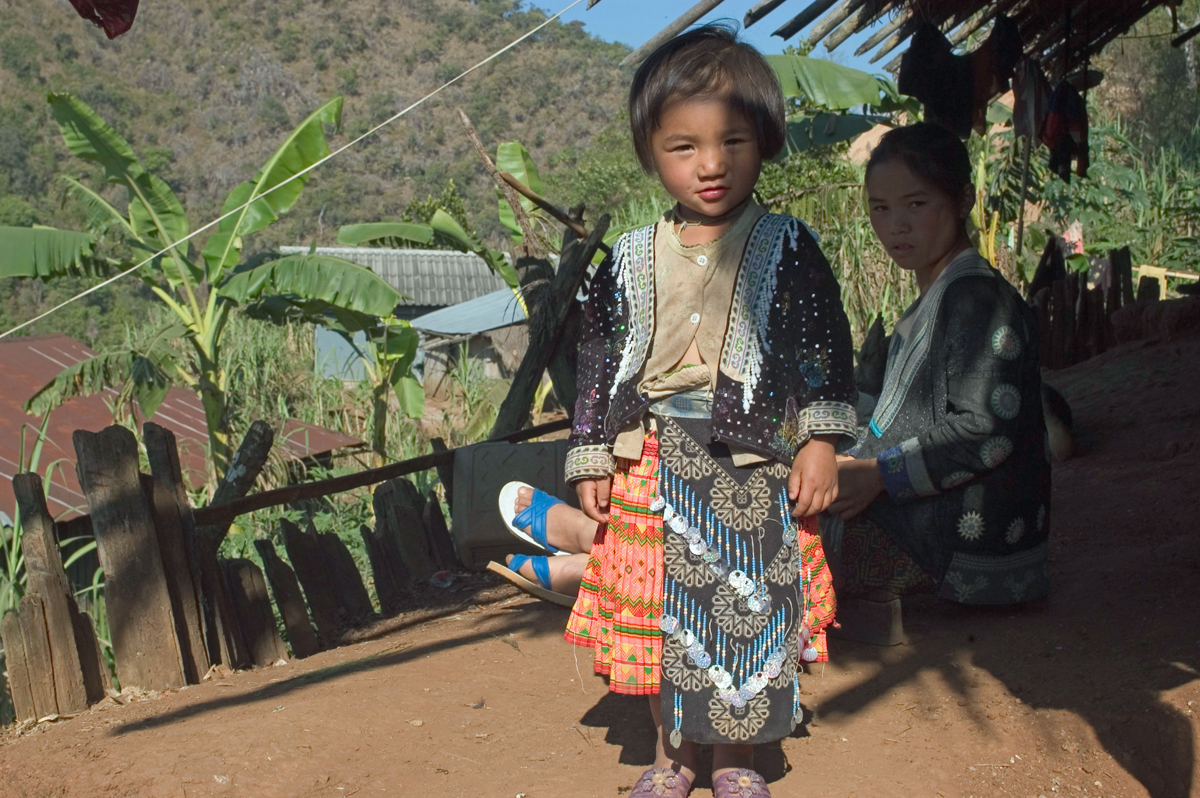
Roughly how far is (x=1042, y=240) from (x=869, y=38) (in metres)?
7.98

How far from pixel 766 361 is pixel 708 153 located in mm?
416

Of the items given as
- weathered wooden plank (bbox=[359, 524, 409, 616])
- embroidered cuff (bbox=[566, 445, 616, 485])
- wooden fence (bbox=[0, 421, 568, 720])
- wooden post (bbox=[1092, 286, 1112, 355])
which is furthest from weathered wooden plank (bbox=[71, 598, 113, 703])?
wooden post (bbox=[1092, 286, 1112, 355])

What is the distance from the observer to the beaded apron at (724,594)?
1942 mm

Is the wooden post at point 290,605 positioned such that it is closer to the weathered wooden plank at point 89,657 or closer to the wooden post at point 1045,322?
the weathered wooden plank at point 89,657

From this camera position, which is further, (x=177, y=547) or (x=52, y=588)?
(x=177, y=547)

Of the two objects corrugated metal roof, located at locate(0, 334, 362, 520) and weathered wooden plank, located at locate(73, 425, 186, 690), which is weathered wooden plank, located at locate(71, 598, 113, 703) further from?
corrugated metal roof, located at locate(0, 334, 362, 520)

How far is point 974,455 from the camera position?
2662mm

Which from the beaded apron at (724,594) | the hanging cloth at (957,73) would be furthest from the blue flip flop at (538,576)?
the hanging cloth at (957,73)

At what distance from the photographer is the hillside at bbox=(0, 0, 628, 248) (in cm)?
4100

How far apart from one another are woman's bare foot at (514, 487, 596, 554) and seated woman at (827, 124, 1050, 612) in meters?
0.69

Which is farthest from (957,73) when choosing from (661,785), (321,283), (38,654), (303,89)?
(303,89)

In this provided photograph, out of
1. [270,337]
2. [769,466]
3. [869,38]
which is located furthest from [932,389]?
[270,337]

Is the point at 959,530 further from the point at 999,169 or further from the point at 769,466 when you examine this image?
the point at 999,169

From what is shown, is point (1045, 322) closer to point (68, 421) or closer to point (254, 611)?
point (254, 611)
